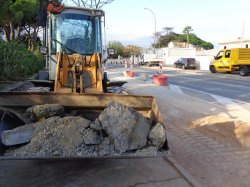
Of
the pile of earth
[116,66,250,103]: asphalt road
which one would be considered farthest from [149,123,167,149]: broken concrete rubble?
[116,66,250,103]: asphalt road

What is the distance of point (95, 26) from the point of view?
11.0m

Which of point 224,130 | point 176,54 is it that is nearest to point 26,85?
point 224,130

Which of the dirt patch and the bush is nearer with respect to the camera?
the dirt patch

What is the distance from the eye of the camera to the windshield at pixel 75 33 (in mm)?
10484

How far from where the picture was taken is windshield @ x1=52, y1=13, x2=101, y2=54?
413 inches

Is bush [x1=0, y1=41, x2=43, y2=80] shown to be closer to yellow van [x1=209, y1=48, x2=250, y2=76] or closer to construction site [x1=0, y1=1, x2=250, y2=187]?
construction site [x1=0, y1=1, x2=250, y2=187]

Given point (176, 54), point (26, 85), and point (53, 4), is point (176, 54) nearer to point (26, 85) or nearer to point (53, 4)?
point (26, 85)

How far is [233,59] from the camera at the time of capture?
1563 inches

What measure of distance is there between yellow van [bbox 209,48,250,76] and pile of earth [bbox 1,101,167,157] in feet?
107

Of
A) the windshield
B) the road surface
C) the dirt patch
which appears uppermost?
the windshield

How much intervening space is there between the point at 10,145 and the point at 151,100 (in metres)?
2.73

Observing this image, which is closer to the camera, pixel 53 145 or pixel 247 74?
pixel 53 145

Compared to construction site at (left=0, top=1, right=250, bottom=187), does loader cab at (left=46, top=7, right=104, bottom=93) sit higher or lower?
higher

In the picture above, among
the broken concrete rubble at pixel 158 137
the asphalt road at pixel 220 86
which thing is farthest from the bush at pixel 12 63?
the broken concrete rubble at pixel 158 137
